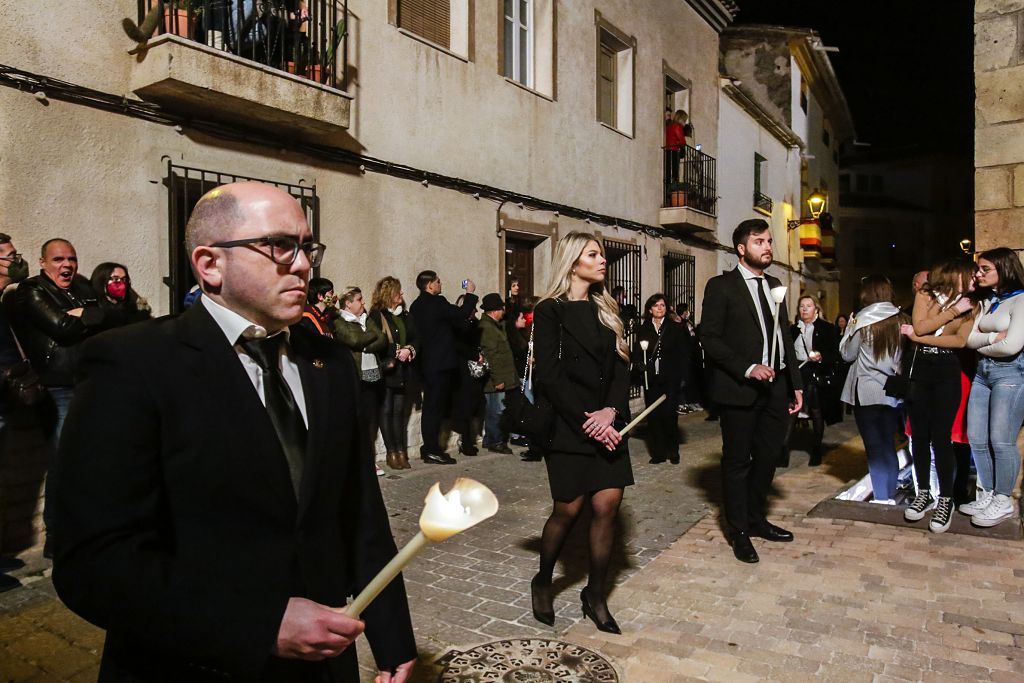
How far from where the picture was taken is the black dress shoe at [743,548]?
16.0 ft

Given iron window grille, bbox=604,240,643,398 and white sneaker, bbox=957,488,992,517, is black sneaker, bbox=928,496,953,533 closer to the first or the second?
white sneaker, bbox=957,488,992,517

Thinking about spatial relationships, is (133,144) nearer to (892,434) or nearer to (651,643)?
(651,643)

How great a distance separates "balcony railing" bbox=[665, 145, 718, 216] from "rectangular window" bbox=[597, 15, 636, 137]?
1760 millimetres

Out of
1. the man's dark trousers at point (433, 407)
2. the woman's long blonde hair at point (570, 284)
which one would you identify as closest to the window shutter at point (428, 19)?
the man's dark trousers at point (433, 407)

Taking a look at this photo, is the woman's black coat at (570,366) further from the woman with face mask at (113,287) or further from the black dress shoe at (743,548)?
the woman with face mask at (113,287)

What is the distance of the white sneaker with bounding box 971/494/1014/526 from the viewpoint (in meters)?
5.30

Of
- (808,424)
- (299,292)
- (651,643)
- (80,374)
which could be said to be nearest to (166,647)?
(80,374)

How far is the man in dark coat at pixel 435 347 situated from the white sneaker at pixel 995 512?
5036 millimetres

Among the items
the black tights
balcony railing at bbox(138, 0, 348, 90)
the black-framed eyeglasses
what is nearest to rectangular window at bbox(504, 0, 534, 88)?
balcony railing at bbox(138, 0, 348, 90)

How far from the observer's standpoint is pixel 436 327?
27.4 feet

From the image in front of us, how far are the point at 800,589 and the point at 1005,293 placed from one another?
2606 mm

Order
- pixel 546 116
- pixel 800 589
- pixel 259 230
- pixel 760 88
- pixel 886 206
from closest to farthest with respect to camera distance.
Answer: pixel 259 230 < pixel 800 589 < pixel 546 116 < pixel 760 88 < pixel 886 206

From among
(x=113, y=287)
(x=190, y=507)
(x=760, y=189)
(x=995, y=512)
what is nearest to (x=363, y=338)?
(x=113, y=287)

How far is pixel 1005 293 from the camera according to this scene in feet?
17.1
